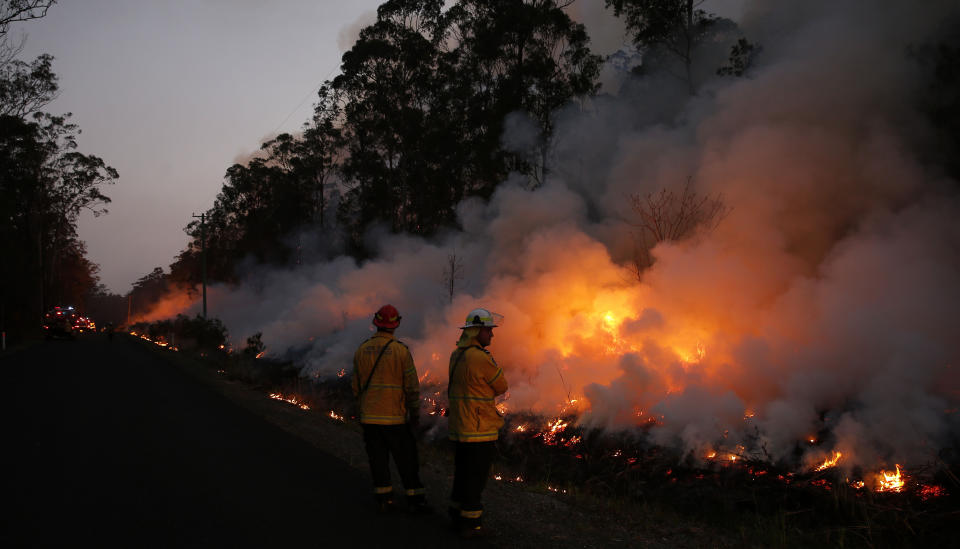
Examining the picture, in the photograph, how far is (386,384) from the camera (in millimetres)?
5223

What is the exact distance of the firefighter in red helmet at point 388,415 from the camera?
5.18 meters

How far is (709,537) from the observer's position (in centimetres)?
538

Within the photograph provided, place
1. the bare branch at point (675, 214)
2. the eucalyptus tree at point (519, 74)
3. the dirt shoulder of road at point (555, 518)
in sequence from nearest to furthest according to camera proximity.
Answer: the dirt shoulder of road at point (555, 518) → the bare branch at point (675, 214) → the eucalyptus tree at point (519, 74)

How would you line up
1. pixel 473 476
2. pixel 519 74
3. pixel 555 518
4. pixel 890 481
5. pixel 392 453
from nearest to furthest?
pixel 473 476 < pixel 392 453 < pixel 555 518 < pixel 890 481 < pixel 519 74

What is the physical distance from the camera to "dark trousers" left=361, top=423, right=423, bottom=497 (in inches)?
203

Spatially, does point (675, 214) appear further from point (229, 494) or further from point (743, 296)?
point (229, 494)

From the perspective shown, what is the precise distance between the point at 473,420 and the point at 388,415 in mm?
827

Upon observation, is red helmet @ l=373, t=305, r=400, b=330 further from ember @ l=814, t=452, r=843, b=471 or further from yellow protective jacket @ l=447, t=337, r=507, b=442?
ember @ l=814, t=452, r=843, b=471

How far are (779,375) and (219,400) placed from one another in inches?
393

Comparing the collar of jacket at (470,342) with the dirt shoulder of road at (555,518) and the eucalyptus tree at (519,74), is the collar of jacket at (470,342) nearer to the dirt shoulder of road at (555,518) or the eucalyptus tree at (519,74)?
the dirt shoulder of road at (555,518)

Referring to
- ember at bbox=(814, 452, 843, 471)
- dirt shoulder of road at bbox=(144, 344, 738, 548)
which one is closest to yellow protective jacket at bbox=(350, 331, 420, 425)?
dirt shoulder of road at bbox=(144, 344, 738, 548)

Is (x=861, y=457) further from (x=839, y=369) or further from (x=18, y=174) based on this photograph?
(x=18, y=174)

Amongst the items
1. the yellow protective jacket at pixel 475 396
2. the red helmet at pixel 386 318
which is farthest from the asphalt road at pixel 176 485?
the red helmet at pixel 386 318

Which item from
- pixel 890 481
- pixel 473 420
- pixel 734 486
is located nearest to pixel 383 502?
pixel 473 420
